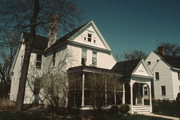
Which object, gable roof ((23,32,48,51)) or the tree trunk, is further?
gable roof ((23,32,48,51))

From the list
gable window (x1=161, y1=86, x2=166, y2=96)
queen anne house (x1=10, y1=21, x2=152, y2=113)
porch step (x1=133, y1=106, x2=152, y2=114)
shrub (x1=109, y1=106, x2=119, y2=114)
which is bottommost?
porch step (x1=133, y1=106, x2=152, y2=114)

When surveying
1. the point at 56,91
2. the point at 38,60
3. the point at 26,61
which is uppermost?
the point at 38,60

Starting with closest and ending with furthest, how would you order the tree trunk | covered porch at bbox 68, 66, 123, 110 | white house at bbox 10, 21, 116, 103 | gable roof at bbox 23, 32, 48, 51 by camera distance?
covered porch at bbox 68, 66, 123, 110
the tree trunk
white house at bbox 10, 21, 116, 103
gable roof at bbox 23, 32, 48, 51

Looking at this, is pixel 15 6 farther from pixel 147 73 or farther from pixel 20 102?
pixel 147 73

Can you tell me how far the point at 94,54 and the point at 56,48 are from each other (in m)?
4.76

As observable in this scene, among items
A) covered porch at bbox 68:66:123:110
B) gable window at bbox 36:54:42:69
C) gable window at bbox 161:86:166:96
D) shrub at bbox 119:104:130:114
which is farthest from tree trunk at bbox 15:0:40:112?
gable window at bbox 161:86:166:96

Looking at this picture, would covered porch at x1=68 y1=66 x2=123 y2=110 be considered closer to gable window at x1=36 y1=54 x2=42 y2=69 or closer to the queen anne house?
the queen anne house

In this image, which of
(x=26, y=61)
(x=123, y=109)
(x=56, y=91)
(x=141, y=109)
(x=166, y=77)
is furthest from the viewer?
(x=166, y=77)

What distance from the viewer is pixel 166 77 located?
107ft

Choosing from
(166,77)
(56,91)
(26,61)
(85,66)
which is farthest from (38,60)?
(166,77)

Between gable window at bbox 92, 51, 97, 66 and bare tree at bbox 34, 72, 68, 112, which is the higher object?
gable window at bbox 92, 51, 97, 66

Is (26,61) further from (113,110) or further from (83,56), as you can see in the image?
(113,110)

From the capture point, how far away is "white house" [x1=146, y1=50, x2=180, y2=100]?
31438 millimetres

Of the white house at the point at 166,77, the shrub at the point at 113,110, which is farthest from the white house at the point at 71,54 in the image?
the white house at the point at 166,77
